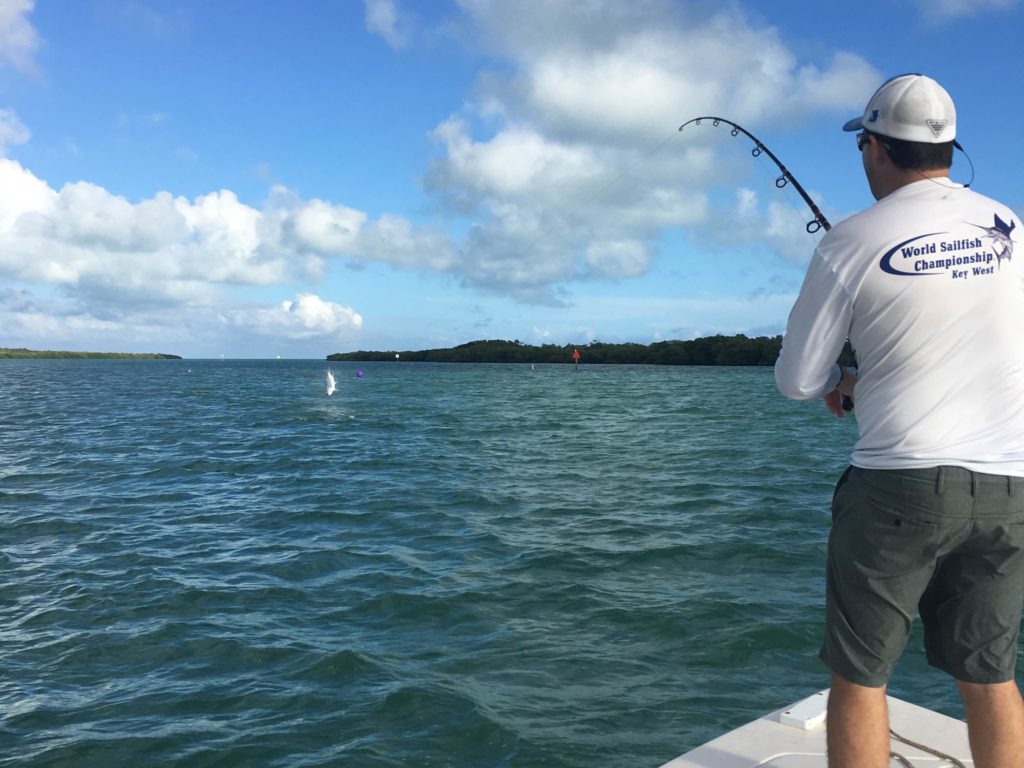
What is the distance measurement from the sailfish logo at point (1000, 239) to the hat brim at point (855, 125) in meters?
0.58

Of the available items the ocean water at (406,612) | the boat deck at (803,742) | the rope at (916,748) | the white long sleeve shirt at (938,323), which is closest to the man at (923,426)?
the white long sleeve shirt at (938,323)

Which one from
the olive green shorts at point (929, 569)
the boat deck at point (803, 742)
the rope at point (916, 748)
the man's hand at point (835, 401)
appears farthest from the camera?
the boat deck at point (803, 742)

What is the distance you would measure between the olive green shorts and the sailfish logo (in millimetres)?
718

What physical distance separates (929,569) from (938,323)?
815 mm

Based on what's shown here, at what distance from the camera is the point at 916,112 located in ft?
9.03

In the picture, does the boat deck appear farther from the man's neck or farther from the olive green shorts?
the man's neck

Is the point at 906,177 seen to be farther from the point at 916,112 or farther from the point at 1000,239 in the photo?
the point at 1000,239

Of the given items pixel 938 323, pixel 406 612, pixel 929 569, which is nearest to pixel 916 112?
pixel 938 323

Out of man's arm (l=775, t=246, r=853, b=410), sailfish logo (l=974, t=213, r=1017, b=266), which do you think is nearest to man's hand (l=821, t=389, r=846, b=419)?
man's arm (l=775, t=246, r=853, b=410)

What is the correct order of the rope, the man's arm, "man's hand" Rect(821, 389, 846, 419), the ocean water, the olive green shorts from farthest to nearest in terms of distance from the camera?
1. the ocean water
2. the rope
3. "man's hand" Rect(821, 389, 846, 419)
4. the man's arm
5. the olive green shorts

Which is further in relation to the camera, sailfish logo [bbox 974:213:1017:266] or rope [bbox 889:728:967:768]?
rope [bbox 889:728:967:768]

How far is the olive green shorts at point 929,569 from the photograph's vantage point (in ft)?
8.50

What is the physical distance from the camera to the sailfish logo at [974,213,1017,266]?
104 inches

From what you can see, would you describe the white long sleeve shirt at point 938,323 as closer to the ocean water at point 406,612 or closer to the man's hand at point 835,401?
the man's hand at point 835,401
